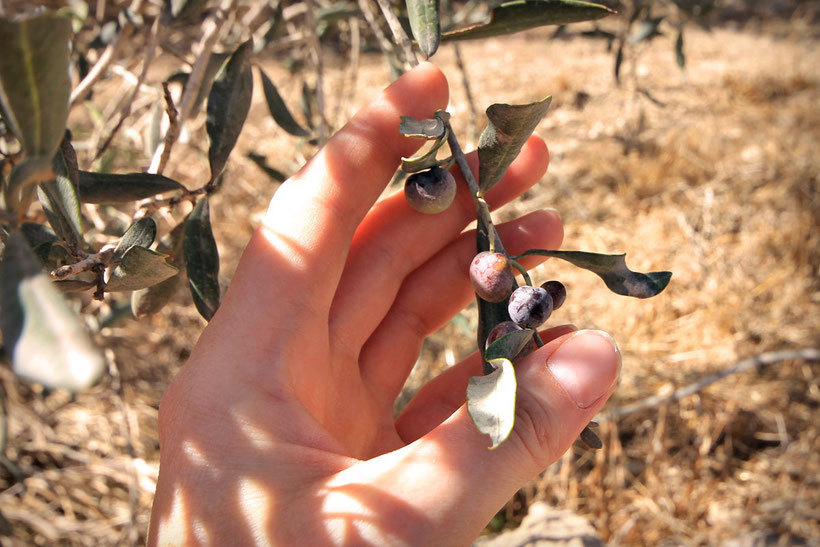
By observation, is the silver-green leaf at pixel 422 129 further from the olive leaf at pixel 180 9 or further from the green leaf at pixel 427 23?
the olive leaf at pixel 180 9

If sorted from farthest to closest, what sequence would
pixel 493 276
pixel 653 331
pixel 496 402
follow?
1. pixel 653 331
2. pixel 493 276
3. pixel 496 402

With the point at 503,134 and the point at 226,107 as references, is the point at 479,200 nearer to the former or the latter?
the point at 503,134

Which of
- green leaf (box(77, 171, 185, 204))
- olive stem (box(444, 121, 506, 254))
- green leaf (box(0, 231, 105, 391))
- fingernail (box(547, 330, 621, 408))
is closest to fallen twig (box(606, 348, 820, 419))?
fingernail (box(547, 330, 621, 408))

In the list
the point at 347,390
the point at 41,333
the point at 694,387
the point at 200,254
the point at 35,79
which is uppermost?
the point at 35,79

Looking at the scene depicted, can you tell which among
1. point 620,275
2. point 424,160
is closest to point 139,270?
point 424,160

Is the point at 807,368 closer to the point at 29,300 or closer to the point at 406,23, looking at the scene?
the point at 406,23

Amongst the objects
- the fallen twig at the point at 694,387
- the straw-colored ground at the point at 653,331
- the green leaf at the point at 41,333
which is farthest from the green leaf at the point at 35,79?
the fallen twig at the point at 694,387
